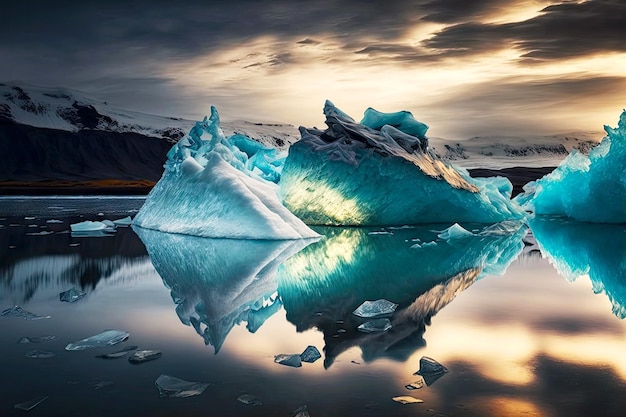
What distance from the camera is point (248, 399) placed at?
2.40m

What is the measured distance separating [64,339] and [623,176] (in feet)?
39.9

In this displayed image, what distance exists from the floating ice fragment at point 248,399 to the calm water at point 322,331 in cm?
3

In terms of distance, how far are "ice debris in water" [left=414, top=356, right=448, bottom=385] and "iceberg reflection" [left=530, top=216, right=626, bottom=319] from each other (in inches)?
77.8

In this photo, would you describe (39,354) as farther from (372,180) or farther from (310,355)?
(372,180)

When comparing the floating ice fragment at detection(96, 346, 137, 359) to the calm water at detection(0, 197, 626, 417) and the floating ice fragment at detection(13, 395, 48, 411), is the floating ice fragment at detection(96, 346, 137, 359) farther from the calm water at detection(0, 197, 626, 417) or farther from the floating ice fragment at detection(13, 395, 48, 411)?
the floating ice fragment at detection(13, 395, 48, 411)

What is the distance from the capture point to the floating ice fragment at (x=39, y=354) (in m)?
3.06

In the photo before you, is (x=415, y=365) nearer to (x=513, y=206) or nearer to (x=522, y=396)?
(x=522, y=396)

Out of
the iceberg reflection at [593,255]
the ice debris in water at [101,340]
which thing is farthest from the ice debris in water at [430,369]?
the iceberg reflection at [593,255]

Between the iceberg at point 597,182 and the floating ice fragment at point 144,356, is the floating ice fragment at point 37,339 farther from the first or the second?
the iceberg at point 597,182

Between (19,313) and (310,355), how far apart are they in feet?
7.45

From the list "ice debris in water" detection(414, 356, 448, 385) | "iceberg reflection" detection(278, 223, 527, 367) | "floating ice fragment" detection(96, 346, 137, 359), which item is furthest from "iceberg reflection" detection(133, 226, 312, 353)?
"ice debris in water" detection(414, 356, 448, 385)

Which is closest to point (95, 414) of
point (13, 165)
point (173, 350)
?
point (173, 350)

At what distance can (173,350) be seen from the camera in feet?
10.6

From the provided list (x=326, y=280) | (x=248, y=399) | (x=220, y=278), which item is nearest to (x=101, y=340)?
(x=248, y=399)
